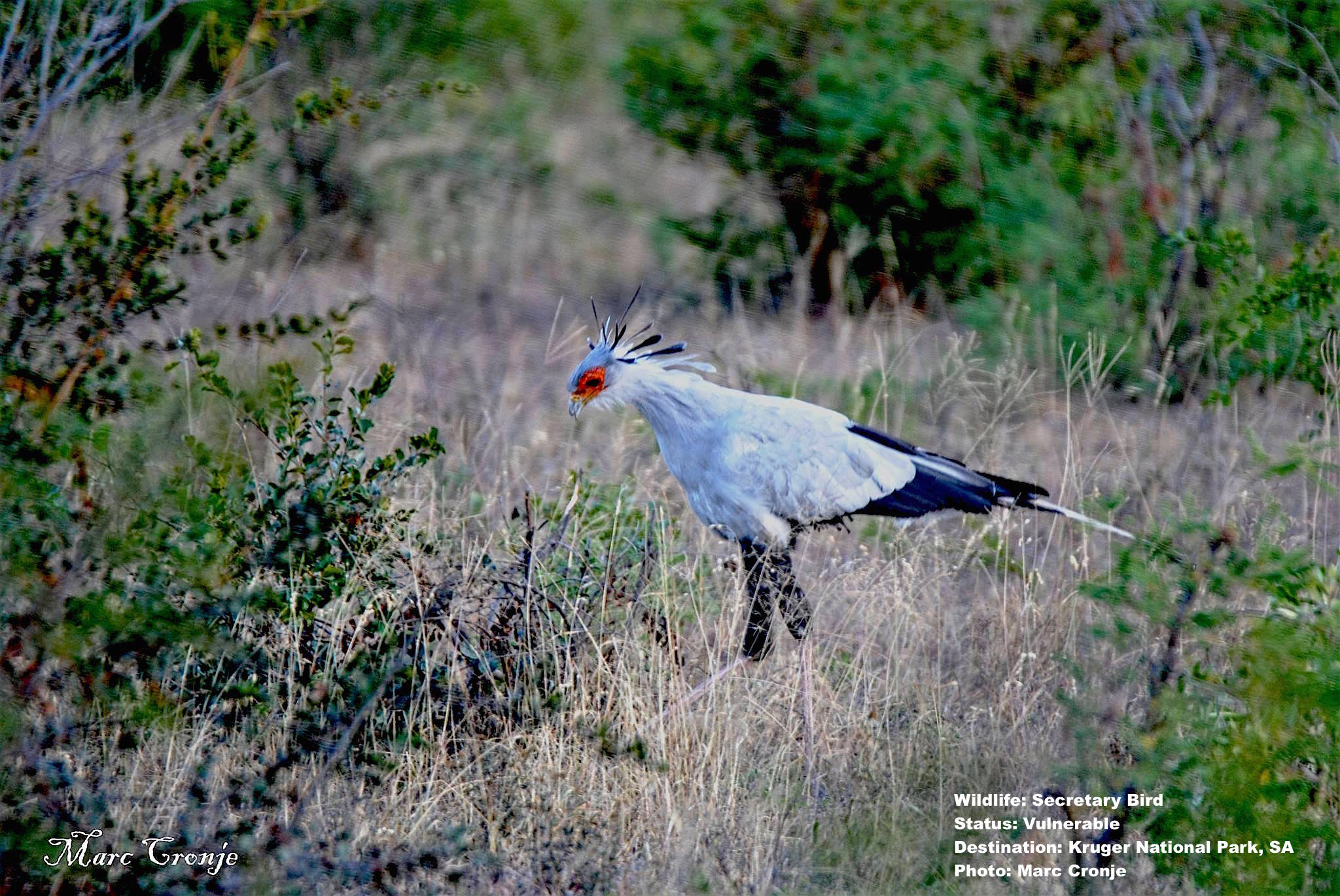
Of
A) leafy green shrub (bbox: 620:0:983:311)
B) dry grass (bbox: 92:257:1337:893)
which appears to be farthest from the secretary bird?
leafy green shrub (bbox: 620:0:983:311)

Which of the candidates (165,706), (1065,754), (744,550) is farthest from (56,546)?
(1065,754)

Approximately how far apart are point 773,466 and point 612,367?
0.63 meters

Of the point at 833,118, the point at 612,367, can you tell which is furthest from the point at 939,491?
the point at 833,118

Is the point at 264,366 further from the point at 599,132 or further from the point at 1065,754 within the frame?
the point at 599,132

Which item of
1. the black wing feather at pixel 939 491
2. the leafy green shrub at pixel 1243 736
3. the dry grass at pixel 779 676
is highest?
the leafy green shrub at pixel 1243 736

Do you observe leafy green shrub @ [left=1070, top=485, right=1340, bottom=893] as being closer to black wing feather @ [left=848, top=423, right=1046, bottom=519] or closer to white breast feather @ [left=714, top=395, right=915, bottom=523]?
black wing feather @ [left=848, top=423, right=1046, bottom=519]

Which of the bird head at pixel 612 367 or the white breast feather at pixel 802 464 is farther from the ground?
the bird head at pixel 612 367

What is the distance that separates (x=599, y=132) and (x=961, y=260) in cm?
391

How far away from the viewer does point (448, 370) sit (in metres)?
7.06

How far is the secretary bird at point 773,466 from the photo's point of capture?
4469 millimetres

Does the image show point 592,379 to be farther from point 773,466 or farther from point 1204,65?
point 1204,65

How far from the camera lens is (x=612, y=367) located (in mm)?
4609

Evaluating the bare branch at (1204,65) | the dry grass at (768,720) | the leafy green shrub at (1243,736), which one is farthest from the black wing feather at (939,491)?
the bare branch at (1204,65)

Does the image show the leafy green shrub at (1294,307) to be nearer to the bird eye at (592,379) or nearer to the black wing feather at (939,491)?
the black wing feather at (939,491)
